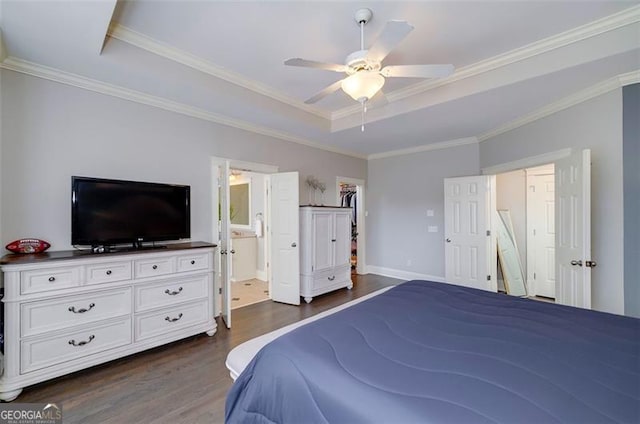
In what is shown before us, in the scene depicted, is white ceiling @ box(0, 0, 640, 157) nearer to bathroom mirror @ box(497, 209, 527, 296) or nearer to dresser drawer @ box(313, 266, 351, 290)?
bathroom mirror @ box(497, 209, 527, 296)

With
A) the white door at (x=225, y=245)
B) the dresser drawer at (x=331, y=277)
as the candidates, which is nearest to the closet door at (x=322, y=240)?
the dresser drawer at (x=331, y=277)

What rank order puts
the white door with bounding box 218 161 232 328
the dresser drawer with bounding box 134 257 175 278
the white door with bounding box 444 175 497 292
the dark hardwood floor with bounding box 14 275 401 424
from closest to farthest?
the dark hardwood floor with bounding box 14 275 401 424
the dresser drawer with bounding box 134 257 175 278
the white door with bounding box 218 161 232 328
the white door with bounding box 444 175 497 292

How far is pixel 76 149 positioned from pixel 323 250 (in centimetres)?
326

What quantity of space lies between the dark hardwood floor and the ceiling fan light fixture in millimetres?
2518

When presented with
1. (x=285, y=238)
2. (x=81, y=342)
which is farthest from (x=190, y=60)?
(x=81, y=342)

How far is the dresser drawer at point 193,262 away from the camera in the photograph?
290cm

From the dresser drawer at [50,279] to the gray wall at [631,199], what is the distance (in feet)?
15.3

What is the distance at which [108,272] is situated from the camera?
2.44m

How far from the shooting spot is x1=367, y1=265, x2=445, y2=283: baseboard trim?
5.29 metres

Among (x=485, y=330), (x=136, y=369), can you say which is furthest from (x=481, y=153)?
(x=136, y=369)

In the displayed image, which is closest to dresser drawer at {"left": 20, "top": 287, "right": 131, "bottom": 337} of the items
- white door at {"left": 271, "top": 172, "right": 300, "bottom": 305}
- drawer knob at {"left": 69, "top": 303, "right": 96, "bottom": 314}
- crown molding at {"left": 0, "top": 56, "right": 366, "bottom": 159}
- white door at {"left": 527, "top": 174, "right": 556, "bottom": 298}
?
drawer knob at {"left": 69, "top": 303, "right": 96, "bottom": 314}

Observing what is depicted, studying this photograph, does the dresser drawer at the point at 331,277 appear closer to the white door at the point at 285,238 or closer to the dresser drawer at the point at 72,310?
the white door at the point at 285,238

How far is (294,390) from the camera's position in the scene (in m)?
1.16

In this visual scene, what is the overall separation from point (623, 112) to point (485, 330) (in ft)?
8.55
